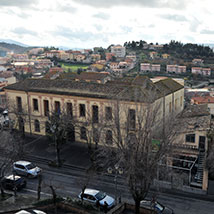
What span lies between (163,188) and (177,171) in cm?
272

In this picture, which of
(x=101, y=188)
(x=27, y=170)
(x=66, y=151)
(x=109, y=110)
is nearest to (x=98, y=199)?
(x=101, y=188)

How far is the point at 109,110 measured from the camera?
3488cm

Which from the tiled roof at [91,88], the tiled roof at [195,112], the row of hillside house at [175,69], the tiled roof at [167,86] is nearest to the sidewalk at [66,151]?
the tiled roof at [91,88]

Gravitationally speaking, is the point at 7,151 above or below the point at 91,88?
below

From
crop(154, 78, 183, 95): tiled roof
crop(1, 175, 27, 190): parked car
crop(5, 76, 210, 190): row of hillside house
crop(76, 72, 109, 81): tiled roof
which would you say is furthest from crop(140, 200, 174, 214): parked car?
crop(76, 72, 109, 81): tiled roof

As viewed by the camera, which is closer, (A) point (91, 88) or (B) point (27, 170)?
(B) point (27, 170)

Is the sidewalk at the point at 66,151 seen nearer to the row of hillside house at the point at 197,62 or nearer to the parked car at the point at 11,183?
the parked car at the point at 11,183

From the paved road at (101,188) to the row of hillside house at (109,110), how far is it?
7.31 ft

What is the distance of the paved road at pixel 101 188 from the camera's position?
24.4 meters

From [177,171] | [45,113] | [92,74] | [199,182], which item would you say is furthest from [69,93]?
[92,74]

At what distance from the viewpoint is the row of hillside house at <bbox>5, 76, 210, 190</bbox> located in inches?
1137

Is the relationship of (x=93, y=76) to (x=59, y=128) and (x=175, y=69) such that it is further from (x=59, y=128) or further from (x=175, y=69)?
(x=175, y=69)

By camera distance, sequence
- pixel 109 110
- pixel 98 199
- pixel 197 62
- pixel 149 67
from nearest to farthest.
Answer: pixel 98 199
pixel 109 110
pixel 149 67
pixel 197 62

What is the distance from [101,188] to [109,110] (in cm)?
1088
